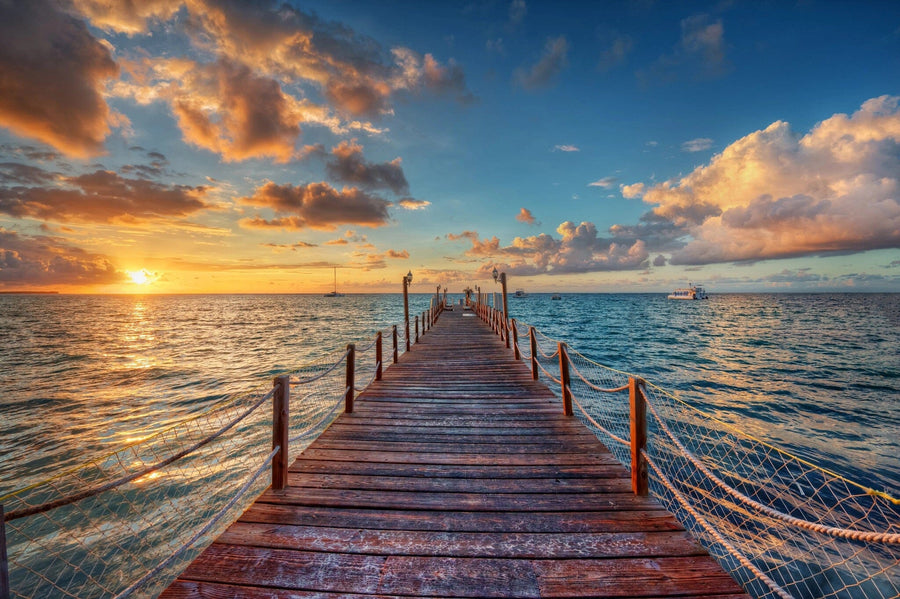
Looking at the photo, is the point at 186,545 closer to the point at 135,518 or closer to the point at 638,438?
the point at 638,438

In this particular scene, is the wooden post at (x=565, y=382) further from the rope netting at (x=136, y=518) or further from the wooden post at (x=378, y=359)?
the wooden post at (x=378, y=359)

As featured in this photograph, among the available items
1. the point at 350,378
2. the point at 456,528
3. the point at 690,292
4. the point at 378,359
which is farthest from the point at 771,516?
the point at 690,292

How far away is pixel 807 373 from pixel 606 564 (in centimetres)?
2022

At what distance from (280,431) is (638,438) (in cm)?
397

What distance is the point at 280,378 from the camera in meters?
3.94

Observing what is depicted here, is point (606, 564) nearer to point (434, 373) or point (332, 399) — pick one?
point (434, 373)

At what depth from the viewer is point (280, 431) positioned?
12.6ft

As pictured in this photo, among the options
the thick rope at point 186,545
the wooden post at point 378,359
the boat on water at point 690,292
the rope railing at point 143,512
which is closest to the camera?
the thick rope at point 186,545

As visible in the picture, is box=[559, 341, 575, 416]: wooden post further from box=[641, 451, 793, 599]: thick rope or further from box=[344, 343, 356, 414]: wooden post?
box=[344, 343, 356, 414]: wooden post

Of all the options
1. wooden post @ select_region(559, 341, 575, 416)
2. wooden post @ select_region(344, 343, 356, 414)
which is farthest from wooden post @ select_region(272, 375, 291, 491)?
wooden post @ select_region(559, 341, 575, 416)

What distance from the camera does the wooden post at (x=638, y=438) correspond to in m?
3.65

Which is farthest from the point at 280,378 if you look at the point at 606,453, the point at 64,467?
the point at 64,467

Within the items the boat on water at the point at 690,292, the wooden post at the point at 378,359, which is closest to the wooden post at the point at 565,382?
the wooden post at the point at 378,359

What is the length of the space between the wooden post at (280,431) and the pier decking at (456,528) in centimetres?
16
